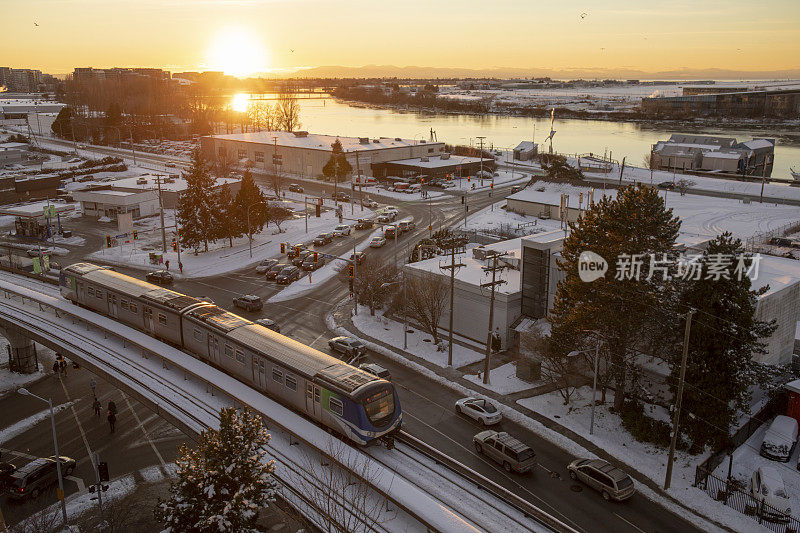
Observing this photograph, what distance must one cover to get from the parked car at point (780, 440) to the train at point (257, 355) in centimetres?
1543

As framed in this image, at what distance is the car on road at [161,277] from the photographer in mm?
47469

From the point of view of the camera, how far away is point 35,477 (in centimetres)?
2392

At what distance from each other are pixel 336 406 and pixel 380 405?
1551 millimetres

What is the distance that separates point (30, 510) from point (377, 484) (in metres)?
15.1

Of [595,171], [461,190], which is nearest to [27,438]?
[461,190]

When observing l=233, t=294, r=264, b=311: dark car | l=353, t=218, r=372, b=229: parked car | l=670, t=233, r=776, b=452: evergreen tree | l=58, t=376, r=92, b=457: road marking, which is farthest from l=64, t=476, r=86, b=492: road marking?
l=353, t=218, r=372, b=229: parked car

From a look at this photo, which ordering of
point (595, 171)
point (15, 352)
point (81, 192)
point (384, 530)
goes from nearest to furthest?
point (384, 530) < point (15, 352) < point (81, 192) < point (595, 171)

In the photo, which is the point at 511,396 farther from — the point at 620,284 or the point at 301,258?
the point at 301,258

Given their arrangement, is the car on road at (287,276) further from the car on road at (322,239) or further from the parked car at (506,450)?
the parked car at (506,450)

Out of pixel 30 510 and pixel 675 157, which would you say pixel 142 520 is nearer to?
pixel 30 510

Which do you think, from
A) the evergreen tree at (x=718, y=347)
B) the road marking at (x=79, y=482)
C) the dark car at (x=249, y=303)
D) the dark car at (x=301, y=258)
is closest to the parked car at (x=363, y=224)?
the dark car at (x=301, y=258)

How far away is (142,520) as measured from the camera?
70.6ft

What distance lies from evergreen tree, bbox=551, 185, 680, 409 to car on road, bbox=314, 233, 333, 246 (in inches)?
1341

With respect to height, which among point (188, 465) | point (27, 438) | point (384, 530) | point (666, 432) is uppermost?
point (188, 465)
